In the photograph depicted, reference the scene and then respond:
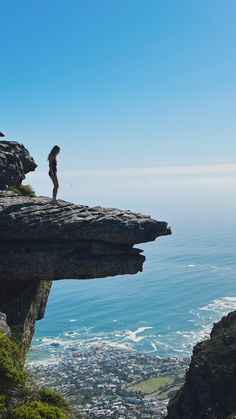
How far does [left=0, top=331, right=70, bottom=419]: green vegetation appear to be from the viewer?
1352 centimetres

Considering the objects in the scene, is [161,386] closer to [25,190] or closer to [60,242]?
[25,190]

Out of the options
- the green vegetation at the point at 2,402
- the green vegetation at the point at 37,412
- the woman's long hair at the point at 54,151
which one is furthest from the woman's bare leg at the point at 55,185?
the green vegetation at the point at 2,402

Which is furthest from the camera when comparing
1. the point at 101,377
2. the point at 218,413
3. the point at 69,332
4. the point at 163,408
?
the point at 69,332

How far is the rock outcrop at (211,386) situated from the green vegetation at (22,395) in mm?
37707

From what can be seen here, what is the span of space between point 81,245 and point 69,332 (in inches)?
5920

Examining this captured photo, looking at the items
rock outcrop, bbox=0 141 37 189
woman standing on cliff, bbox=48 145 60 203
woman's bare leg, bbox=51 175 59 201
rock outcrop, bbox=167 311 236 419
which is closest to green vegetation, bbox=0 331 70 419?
woman's bare leg, bbox=51 175 59 201

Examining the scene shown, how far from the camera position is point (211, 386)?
4984cm

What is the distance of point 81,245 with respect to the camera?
28.6 meters

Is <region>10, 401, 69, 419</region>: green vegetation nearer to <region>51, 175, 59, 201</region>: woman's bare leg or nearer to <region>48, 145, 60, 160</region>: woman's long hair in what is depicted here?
<region>51, 175, 59, 201</region>: woman's bare leg

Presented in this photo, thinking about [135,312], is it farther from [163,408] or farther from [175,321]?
[163,408]

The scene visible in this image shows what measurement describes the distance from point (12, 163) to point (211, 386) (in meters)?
37.7

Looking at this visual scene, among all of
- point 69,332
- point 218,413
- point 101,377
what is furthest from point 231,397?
point 69,332

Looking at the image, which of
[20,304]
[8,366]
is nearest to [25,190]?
[20,304]

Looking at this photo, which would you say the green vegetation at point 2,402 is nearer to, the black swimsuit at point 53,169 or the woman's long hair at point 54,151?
the black swimsuit at point 53,169
